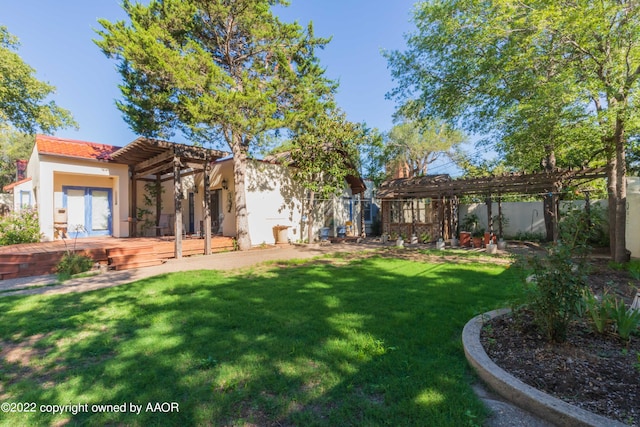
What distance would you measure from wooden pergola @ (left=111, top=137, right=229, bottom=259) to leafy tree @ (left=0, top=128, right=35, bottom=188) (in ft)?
75.5

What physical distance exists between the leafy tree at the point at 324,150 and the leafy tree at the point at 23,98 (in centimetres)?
1235

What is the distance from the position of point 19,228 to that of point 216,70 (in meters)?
8.68

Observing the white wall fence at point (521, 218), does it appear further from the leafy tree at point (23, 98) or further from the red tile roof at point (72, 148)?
the leafy tree at point (23, 98)

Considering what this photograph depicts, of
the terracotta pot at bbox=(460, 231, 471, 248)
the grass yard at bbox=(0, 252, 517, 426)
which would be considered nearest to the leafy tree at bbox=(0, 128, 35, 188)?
the grass yard at bbox=(0, 252, 517, 426)

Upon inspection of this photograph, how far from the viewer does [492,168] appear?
21.8 meters

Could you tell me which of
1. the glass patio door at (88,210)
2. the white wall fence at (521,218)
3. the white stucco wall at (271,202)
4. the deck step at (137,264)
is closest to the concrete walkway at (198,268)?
the deck step at (137,264)

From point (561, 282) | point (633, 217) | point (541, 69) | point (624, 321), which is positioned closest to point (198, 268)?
point (561, 282)

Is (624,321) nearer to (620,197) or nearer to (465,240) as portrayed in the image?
(620,197)

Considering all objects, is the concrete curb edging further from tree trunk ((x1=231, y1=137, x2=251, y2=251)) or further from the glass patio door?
the glass patio door

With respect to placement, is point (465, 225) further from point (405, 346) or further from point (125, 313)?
point (125, 313)

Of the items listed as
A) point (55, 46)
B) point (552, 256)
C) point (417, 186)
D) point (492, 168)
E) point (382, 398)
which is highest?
point (55, 46)

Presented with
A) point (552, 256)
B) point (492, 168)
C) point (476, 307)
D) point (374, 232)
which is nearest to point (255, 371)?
point (552, 256)

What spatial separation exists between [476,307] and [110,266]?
8.39 meters

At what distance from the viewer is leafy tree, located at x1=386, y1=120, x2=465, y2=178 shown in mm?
26484
